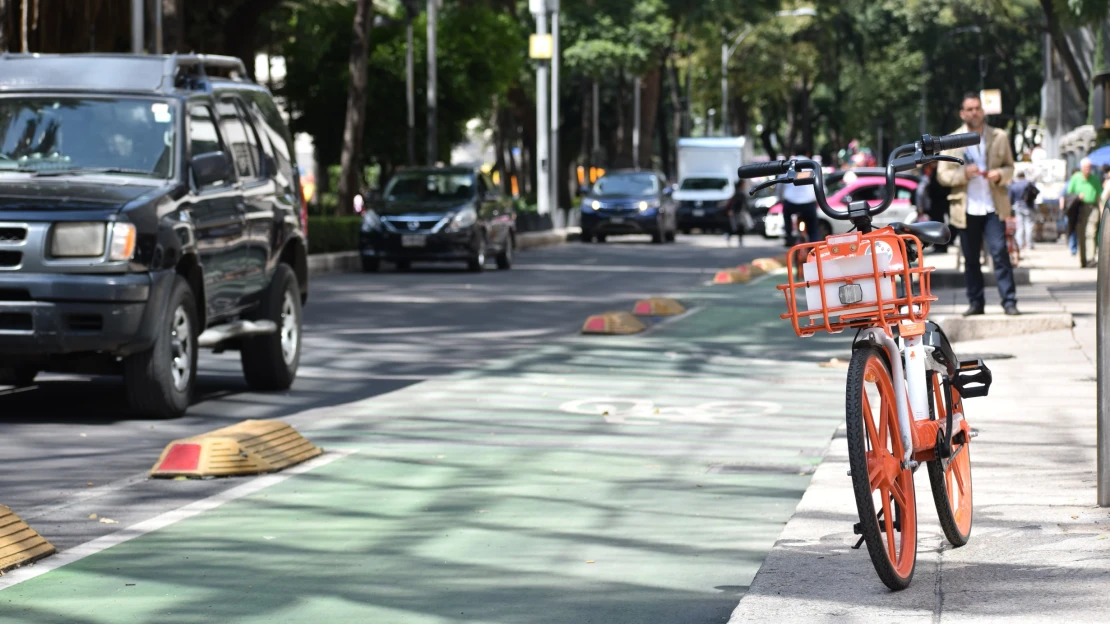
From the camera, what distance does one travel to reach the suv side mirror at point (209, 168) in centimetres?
1136

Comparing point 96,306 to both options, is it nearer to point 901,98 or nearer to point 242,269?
point 242,269

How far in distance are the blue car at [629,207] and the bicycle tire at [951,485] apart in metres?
37.5

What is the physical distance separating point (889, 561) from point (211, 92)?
7.79 meters

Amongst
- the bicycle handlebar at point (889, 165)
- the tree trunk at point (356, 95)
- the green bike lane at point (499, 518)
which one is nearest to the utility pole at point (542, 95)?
the tree trunk at point (356, 95)

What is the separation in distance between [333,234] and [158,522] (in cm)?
2357

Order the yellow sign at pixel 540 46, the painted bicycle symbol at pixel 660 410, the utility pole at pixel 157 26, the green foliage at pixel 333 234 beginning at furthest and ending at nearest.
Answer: the yellow sign at pixel 540 46
the green foliage at pixel 333 234
the utility pole at pixel 157 26
the painted bicycle symbol at pixel 660 410

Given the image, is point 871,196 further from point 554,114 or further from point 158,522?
point 158,522

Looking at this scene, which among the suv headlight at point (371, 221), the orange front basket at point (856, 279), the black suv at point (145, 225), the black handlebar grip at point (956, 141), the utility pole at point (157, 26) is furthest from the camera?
the suv headlight at point (371, 221)

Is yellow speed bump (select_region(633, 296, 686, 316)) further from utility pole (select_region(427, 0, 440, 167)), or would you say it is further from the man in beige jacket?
utility pole (select_region(427, 0, 440, 167))

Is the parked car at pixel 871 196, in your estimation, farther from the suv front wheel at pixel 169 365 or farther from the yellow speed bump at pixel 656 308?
the suv front wheel at pixel 169 365

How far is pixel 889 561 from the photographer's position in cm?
571

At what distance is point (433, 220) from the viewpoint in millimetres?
29391

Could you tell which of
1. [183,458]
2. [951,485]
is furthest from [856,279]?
[183,458]

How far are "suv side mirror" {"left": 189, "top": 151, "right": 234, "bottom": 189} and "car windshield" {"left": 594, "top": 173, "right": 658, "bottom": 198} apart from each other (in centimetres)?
3332
